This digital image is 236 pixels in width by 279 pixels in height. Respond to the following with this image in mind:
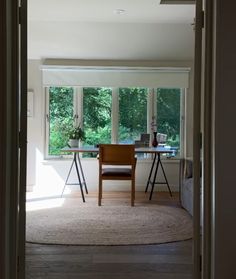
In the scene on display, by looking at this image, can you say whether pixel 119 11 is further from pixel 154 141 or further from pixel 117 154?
pixel 154 141

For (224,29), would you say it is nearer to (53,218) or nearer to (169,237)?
(169,237)

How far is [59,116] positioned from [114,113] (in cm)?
89

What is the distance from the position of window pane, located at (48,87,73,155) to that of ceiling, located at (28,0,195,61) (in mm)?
593

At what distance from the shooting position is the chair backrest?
5355 mm

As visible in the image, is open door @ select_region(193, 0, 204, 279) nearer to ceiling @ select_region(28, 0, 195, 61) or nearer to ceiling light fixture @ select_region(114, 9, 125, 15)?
ceiling @ select_region(28, 0, 195, 61)

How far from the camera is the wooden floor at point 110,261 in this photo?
2975 mm

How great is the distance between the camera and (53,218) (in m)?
4.67

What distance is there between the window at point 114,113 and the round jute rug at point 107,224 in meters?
1.41
